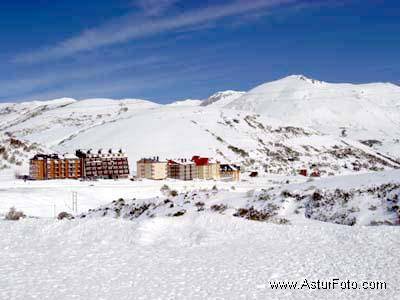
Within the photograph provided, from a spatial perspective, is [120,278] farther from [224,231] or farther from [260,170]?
[260,170]

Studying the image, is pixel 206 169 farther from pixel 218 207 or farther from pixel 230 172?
pixel 218 207

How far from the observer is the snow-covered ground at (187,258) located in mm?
13445

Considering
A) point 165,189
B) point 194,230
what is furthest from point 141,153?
point 194,230

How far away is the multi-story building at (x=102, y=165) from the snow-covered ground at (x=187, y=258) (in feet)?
282

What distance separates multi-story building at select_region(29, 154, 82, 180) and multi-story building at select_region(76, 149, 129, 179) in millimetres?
2366

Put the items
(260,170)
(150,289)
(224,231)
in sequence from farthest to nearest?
(260,170), (224,231), (150,289)

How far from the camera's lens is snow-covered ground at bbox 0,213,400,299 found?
44.1ft

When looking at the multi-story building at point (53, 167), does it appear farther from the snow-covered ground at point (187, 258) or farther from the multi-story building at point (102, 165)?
the snow-covered ground at point (187, 258)

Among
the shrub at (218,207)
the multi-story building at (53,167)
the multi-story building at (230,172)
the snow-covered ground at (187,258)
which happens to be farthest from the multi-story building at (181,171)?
the snow-covered ground at (187,258)

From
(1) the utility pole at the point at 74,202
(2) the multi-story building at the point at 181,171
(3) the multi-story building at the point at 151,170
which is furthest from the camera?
(2) the multi-story building at the point at 181,171

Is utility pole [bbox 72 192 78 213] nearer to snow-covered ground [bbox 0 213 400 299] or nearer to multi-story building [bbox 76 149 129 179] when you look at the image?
snow-covered ground [bbox 0 213 400 299]

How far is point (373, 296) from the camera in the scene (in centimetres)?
1274

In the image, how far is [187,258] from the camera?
57.9ft

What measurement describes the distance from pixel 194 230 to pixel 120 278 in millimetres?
7466
